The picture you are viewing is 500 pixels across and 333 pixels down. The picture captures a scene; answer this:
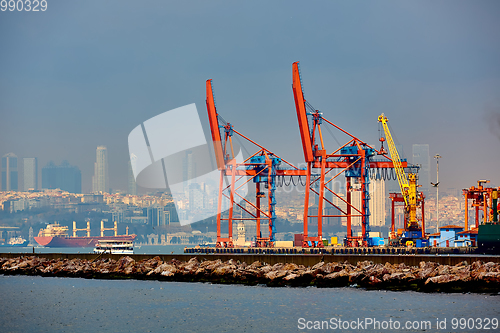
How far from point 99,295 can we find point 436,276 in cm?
2283

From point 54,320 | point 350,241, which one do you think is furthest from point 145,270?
point 350,241

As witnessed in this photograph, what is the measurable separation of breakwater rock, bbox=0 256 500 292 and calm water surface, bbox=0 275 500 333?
5.91 feet

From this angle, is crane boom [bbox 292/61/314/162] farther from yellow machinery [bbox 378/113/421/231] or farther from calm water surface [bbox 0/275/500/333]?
calm water surface [bbox 0/275/500/333]

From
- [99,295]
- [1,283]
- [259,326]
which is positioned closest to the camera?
[259,326]

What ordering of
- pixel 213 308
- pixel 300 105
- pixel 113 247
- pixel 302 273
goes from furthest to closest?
pixel 300 105
pixel 113 247
pixel 302 273
pixel 213 308

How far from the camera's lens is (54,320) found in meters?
37.4

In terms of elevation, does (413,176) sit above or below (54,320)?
above

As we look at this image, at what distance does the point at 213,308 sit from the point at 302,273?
35.9ft

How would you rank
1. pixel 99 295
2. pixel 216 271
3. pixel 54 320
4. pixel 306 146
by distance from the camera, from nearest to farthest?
1. pixel 54 320
2. pixel 99 295
3. pixel 216 271
4. pixel 306 146

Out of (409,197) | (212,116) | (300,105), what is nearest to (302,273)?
(300,105)

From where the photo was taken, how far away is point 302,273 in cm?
4919

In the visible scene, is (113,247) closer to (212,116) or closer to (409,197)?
(212,116)

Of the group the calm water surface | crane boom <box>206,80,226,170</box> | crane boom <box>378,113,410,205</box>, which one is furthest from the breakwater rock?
crane boom <box>378,113,410,205</box>

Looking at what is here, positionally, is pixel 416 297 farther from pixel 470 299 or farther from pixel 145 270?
pixel 145 270
